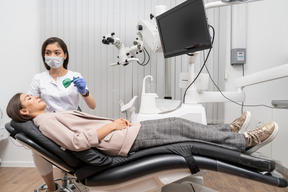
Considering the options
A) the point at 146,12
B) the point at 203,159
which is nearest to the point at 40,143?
the point at 203,159

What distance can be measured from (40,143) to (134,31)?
1.80m

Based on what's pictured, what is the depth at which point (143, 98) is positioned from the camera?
6.12ft

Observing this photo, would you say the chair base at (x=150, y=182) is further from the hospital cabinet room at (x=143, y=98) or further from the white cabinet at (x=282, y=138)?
the white cabinet at (x=282, y=138)

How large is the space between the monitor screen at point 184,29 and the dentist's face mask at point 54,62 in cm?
80

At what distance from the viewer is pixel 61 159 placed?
105cm

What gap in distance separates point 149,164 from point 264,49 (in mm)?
2133

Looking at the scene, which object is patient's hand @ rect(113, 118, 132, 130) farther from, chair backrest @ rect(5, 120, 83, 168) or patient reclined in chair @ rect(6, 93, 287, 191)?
chair backrest @ rect(5, 120, 83, 168)

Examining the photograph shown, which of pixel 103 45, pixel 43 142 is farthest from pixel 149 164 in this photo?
pixel 103 45

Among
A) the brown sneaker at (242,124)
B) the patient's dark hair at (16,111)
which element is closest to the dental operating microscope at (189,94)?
the brown sneaker at (242,124)

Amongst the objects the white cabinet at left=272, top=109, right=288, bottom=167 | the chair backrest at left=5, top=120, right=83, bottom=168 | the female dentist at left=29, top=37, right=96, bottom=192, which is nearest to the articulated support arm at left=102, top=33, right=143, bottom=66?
the female dentist at left=29, top=37, right=96, bottom=192

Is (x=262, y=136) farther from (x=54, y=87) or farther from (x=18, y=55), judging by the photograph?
(x=18, y=55)

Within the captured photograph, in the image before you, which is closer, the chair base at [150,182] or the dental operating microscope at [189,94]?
the chair base at [150,182]

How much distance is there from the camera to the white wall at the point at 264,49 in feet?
8.08

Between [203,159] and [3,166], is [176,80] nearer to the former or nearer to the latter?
[203,159]
